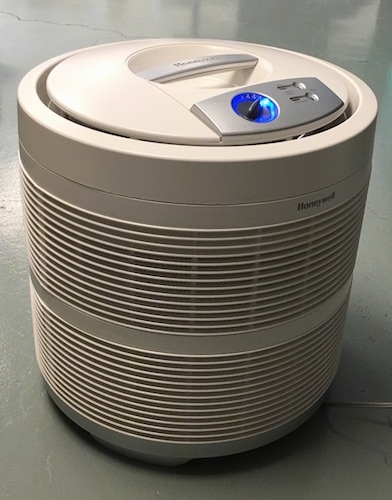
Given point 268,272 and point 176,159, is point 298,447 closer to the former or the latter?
point 268,272

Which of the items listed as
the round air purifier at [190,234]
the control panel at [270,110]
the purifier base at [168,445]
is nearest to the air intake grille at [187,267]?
the round air purifier at [190,234]

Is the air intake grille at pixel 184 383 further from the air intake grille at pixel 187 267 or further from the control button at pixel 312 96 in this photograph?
the control button at pixel 312 96

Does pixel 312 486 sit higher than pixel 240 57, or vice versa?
pixel 240 57

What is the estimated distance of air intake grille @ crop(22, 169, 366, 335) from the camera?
91cm

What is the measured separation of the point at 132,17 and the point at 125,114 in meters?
3.26

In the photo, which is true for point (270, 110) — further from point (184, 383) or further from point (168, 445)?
point (168, 445)

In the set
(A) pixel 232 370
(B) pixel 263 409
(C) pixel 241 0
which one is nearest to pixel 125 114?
(A) pixel 232 370

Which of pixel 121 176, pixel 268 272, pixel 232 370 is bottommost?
pixel 232 370

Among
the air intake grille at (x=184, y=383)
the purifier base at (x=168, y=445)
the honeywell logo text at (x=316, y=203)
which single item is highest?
the honeywell logo text at (x=316, y=203)

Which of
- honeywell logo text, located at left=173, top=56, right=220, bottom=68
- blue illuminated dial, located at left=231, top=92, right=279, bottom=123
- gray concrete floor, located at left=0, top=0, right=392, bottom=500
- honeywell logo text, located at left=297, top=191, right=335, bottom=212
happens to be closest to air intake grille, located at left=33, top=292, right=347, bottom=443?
gray concrete floor, located at left=0, top=0, right=392, bottom=500

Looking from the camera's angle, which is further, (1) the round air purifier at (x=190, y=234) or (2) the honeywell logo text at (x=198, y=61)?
(2) the honeywell logo text at (x=198, y=61)

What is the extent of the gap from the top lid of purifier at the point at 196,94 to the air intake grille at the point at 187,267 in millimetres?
130

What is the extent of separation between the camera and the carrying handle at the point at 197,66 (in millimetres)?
1053

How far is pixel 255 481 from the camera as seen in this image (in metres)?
1.19
